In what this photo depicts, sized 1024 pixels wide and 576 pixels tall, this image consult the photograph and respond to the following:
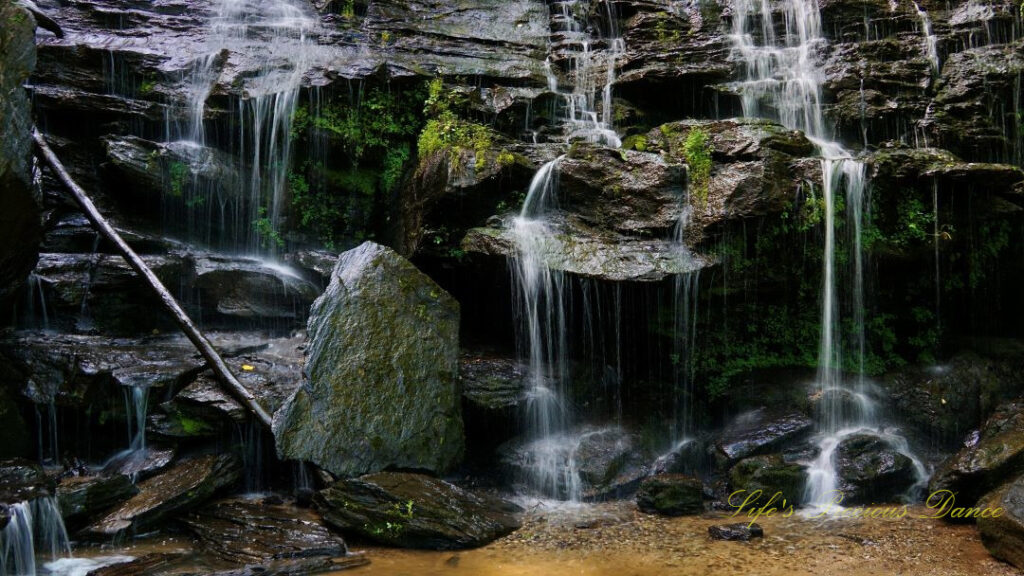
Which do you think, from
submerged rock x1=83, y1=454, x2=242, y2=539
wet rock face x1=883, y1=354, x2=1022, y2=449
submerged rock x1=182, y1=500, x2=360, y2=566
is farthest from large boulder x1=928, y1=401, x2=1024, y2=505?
submerged rock x1=83, y1=454, x2=242, y2=539

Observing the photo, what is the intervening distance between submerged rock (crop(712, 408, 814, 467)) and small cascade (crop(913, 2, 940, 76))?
6117 mm

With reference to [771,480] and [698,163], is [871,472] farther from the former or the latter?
[698,163]

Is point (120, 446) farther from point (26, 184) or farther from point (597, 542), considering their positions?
point (597, 542)

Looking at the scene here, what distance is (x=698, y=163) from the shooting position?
7.86 meters

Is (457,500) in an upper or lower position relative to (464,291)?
lower

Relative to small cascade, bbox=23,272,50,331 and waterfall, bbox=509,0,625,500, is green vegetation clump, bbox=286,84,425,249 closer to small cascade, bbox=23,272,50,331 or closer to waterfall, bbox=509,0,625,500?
waterfall, bbox=509,0,625,500

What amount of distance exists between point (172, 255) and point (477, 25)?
719cm

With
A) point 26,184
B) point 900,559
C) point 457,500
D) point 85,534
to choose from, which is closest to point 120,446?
point 85,534

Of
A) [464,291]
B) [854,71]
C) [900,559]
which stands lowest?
[900,559]

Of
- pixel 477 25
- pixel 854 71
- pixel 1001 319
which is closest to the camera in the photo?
pixel 1001 319

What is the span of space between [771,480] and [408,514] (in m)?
3.77

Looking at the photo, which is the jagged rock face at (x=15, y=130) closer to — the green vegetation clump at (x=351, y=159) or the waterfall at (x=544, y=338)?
the green vegetation clump at (x=351, y=159)

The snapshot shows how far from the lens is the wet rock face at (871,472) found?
21.7 feet

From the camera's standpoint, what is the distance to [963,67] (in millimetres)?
9336
